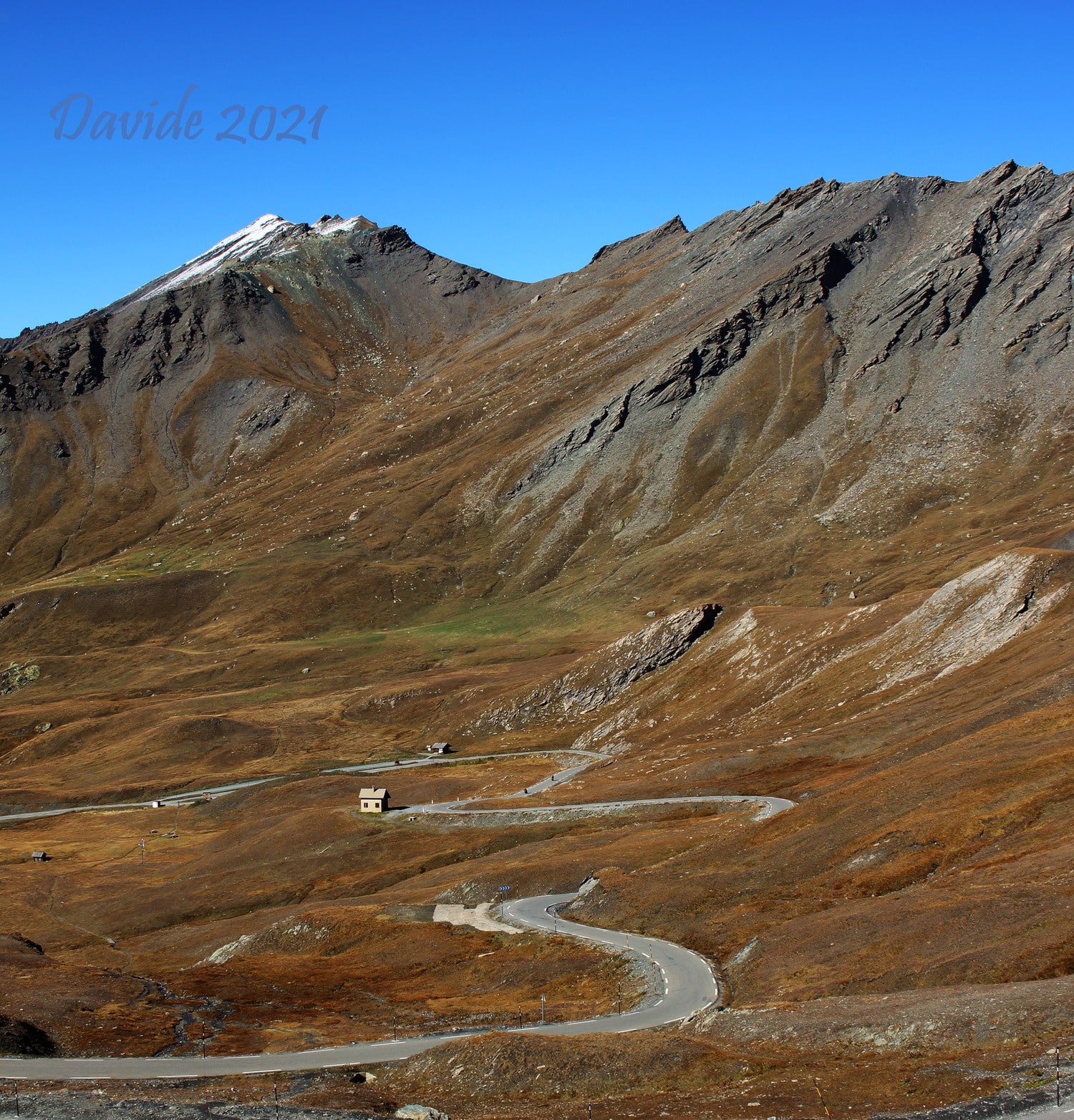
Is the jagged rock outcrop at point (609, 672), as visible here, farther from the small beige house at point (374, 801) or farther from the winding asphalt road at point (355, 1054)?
the winding asphalt road at point (355, 1054)

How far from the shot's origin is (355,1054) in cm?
4856

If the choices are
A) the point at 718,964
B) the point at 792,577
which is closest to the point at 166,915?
the point at 718,964

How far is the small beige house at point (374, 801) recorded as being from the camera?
116m

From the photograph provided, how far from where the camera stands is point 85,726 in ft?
609

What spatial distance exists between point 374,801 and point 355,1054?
6813 cm

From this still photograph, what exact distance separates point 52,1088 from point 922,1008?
1251 inches

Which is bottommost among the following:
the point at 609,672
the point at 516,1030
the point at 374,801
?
the point at 516,1030

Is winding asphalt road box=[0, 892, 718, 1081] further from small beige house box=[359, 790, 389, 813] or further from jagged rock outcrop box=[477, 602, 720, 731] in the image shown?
jagged rock outcrop box=[477, 602, 720, 731]

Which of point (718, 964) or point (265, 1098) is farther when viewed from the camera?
point (718, 964)

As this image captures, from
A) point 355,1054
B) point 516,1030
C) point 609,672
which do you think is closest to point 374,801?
point 609,672

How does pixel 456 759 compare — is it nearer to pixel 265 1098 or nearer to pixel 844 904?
pixel 844 904

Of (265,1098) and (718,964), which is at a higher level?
(265,1098)

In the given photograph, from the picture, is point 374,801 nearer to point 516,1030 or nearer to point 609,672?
point 609,672

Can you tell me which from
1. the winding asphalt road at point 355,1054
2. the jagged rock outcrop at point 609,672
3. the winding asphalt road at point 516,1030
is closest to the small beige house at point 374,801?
the winding asphalt road at point 516,1030
